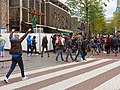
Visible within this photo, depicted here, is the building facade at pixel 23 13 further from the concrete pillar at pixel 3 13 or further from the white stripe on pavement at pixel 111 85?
the white stripe on pavement at pixel 111 85

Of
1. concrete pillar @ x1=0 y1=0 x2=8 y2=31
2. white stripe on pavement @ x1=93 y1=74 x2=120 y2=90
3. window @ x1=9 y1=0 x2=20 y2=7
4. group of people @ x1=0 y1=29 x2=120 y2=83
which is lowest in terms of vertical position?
white stripe on pavement @ x1=93 y1=74 x2=120 y2=90

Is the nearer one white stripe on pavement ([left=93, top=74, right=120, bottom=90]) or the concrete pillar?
white stripe on pavement ([left=93, top=74, right=120, bottom=90])

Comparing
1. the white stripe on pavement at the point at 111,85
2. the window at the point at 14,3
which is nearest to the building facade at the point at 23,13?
the window at the point at 14,3

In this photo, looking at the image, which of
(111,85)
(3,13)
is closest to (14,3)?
(3,13)

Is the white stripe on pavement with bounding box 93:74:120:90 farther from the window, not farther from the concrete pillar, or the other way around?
the window

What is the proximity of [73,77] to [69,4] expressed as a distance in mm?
24969

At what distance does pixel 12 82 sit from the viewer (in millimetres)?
10344

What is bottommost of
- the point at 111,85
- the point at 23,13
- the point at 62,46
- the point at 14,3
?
the point at 111,85

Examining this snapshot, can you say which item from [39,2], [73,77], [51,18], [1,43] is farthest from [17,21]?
[73,77]

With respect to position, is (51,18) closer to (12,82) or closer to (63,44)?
(63,44)

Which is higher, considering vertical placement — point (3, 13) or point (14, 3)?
point (14, 3)

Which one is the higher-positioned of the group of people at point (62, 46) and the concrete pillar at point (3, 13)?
the concrete pillar at point (3, 13)

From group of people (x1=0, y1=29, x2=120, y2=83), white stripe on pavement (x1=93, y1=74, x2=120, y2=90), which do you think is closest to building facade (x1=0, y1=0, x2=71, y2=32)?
group of people (x1=0, y1=29, x2=120, y2=83)

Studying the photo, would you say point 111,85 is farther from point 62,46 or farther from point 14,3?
point 14,3
